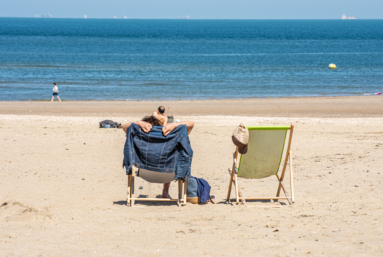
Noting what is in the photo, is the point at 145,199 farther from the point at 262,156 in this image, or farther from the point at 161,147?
the point at 262,156

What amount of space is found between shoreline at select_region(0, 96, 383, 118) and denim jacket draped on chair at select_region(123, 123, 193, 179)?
10811 mm

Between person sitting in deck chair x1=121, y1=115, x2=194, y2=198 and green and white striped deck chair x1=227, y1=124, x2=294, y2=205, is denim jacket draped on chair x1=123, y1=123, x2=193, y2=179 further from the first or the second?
green and white striped deck chair x1=227, y1=124, x2=294, y2=205

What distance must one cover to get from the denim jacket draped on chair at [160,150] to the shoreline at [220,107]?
10.8m

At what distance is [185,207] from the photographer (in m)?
5.68

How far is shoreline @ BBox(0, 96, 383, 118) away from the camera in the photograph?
1723 centimetres

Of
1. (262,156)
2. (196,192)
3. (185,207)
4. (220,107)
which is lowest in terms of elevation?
(185,207)

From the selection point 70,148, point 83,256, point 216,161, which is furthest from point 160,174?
point 70,148

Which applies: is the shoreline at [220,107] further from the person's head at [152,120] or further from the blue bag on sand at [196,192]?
the blue bag on sand at [196,192]

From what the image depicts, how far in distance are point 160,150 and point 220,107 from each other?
1362 cm

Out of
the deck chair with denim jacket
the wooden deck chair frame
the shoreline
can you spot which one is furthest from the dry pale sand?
the shoreline

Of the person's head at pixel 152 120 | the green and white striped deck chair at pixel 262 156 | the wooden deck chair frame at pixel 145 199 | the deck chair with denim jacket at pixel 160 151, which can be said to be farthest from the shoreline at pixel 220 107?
the green and white striped deck chair at pixel 262 156

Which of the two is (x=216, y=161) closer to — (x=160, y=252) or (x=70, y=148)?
(x=70, y=148)

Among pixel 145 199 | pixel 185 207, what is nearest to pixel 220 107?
pixel 185 207

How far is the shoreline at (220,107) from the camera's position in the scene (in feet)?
56.5
